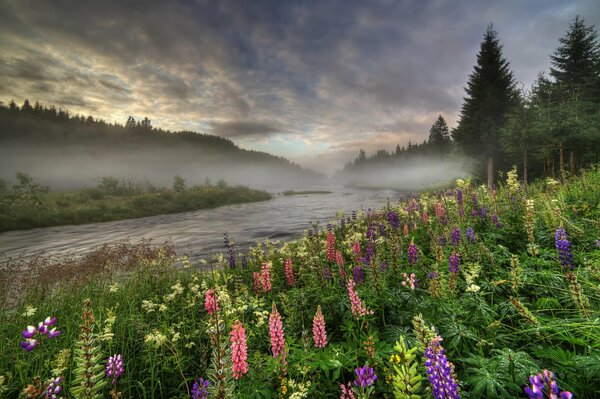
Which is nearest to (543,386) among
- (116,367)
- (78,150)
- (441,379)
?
(441,379)

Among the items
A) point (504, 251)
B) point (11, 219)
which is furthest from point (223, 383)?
point (11, 219)

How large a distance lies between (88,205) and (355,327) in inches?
1613

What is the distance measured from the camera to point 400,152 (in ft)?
417

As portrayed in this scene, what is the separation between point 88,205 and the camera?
1287 inches

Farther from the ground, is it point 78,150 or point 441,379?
point 78,150

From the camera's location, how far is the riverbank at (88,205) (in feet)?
83.2

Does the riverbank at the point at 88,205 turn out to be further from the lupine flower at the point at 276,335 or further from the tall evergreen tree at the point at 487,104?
the tall evergreen tree at the point at 487,104

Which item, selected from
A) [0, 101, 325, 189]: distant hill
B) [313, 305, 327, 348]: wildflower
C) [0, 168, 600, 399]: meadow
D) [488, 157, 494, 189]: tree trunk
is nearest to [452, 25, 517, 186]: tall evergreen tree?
[488, 157, 494, 189]: tree trunk

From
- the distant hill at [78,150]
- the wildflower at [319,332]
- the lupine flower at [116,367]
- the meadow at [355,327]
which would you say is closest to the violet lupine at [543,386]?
the meadow at [355,327]

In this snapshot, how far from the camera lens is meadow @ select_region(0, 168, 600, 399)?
1.88 meters

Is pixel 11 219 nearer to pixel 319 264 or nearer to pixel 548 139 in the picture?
pixel 319 264

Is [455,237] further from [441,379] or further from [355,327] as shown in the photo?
[441,379]

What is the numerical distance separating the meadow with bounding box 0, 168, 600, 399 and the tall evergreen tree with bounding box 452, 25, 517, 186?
28592mm

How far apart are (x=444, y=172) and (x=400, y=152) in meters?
59.5
